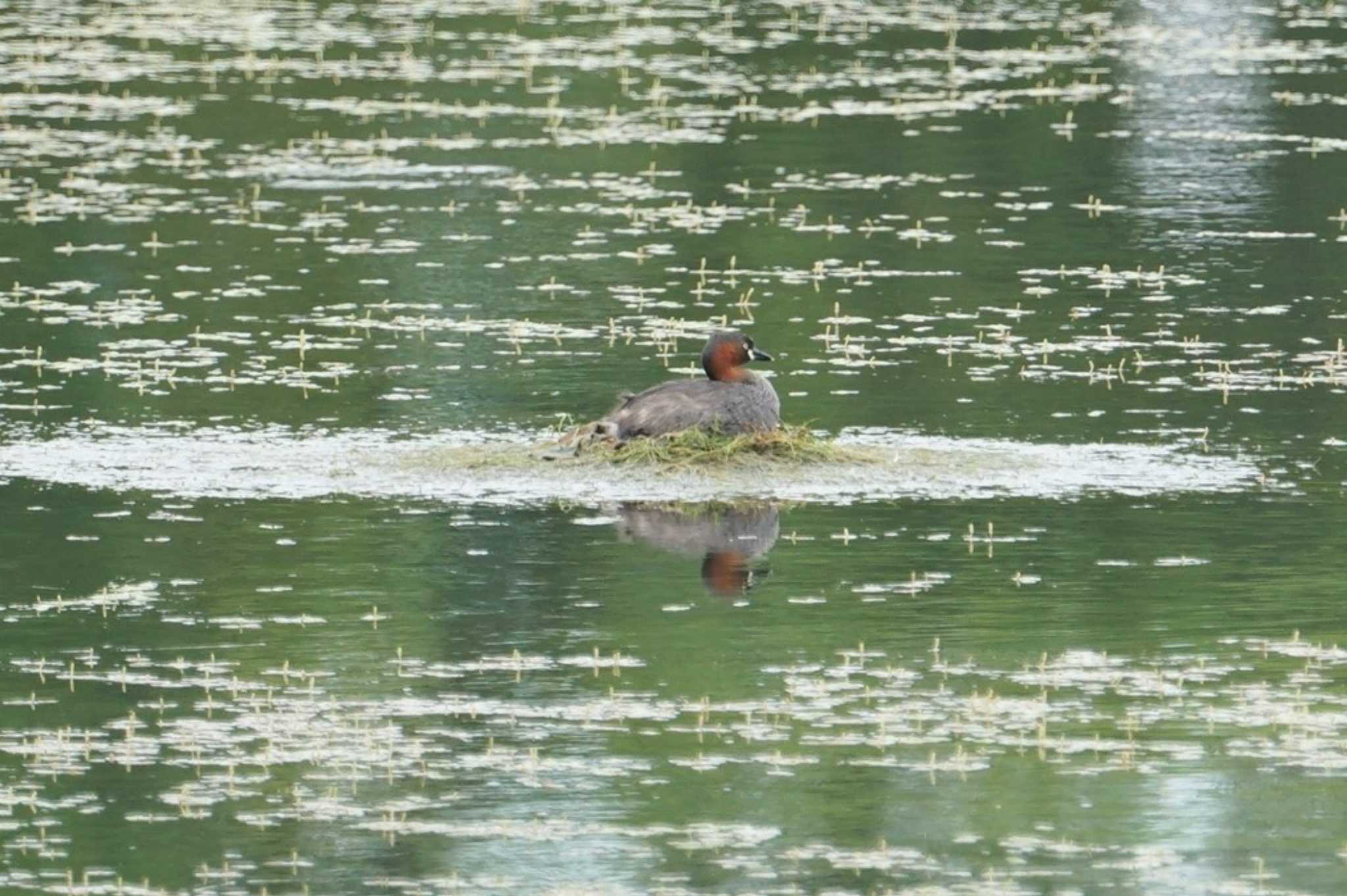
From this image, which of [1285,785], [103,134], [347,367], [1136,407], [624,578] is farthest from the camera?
[103,134]

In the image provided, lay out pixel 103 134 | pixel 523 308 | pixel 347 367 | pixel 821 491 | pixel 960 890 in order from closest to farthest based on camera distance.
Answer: pixel 960 890
pixel 821 491
pixel 347 367
pixel 523 308
pixel 103 134

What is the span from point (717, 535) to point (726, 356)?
196cm

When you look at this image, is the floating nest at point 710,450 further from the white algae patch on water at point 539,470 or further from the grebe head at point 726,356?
the grebe head at point 726,356

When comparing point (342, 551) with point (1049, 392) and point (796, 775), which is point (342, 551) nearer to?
point (796, 775)

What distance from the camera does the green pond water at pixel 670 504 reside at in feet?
39.8

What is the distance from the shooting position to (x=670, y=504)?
58.5ft

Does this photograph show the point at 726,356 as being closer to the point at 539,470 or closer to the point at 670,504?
the point at 539,470

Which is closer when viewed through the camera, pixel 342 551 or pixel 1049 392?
pixel 342 551

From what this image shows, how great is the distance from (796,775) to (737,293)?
506 inches

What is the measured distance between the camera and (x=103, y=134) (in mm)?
34469

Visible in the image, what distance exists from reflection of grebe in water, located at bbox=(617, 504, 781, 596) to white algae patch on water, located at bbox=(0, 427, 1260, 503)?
37 cm

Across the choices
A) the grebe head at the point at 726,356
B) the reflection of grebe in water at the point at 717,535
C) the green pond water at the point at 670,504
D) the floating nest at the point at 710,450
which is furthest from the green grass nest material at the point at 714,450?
the reflection of grebe in water at the point at 717,535

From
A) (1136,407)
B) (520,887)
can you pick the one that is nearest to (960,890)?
(520,887)

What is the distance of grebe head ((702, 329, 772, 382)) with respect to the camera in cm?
1881
